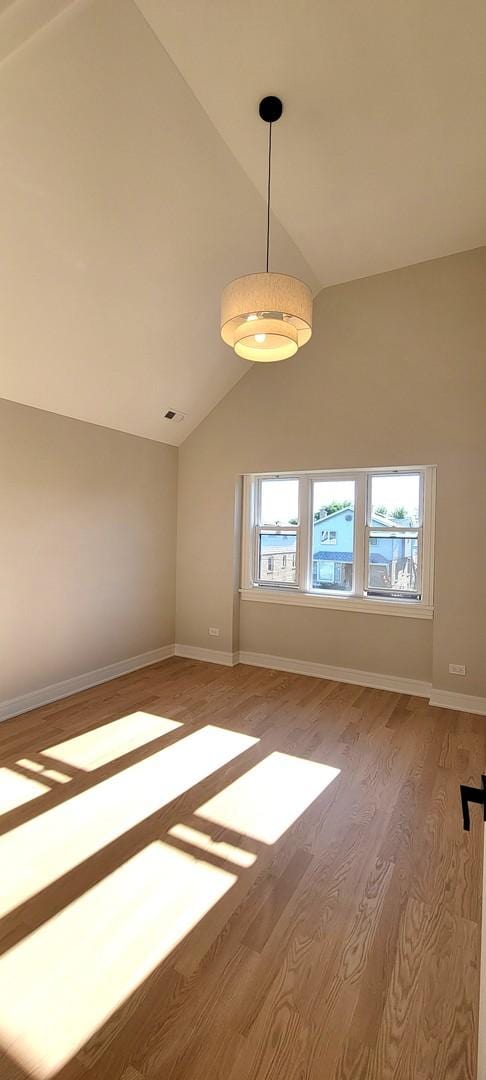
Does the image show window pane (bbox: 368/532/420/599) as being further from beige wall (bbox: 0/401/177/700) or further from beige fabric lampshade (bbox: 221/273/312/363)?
beige fabric lampshade (bbox: 221/273/312/363)

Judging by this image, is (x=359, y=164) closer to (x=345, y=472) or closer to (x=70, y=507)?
(x=345, y=472)

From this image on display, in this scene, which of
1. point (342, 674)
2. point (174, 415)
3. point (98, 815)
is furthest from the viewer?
point (174, 415)

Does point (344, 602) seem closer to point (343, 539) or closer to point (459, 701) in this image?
point (343, 539)

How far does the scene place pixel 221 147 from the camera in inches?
111

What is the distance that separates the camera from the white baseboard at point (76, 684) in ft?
11.8

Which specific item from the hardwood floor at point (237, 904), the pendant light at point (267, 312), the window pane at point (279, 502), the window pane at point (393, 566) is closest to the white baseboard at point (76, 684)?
the hardwood floor at point (237, 904)

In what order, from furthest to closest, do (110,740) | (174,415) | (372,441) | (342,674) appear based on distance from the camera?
(174,415)
(342,674)
(372,441)
(110,740)

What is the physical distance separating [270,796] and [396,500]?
2.84m

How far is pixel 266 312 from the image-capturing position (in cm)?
212

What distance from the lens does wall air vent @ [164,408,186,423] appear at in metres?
4.66

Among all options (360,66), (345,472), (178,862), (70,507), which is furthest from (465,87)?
(178,862)

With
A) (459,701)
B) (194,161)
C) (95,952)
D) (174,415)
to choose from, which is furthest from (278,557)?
(95,952)

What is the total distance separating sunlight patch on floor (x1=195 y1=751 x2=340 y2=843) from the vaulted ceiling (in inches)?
121

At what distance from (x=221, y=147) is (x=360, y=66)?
873 mm
